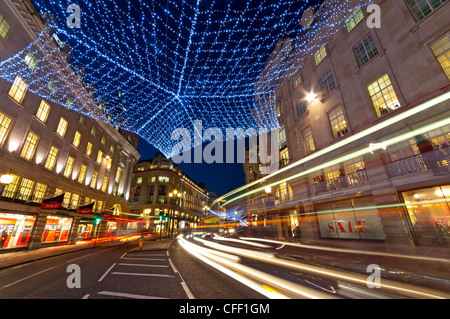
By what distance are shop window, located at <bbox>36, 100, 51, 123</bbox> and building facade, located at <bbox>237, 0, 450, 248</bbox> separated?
2623cm

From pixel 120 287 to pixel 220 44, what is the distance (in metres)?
10.8

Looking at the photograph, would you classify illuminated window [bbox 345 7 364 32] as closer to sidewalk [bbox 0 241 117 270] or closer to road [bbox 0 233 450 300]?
road [bbox 0 233 450 300]

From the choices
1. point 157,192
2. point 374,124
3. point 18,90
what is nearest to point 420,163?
point 374,124

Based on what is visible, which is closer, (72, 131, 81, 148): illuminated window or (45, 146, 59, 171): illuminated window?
(45, 146, 59, 171): illuminated window

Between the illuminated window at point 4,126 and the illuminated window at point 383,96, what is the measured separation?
95.7 ft

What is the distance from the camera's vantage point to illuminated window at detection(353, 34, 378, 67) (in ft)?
44.3

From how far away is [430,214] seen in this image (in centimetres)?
1009

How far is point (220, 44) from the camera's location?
899cm

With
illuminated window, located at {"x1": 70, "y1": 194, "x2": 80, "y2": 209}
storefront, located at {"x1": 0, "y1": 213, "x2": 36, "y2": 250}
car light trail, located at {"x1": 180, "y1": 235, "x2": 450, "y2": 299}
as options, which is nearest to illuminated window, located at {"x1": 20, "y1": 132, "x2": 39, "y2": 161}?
storefront, located at {"x1": 0, "y1": 213, "x2": 36, "y2": 250}

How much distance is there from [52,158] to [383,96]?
31876 millimetres

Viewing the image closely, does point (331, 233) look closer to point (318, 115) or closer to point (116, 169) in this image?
point (318, 115)

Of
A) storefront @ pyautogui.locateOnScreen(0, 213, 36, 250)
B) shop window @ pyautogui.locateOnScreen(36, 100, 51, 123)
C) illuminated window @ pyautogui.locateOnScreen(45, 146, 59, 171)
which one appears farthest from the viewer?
illuminated window @ pyautogui.locateOnScreen(45, 146, 59, 171)

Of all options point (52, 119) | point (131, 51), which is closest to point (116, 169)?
point (52, 119)

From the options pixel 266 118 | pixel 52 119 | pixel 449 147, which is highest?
pixel 266 118
